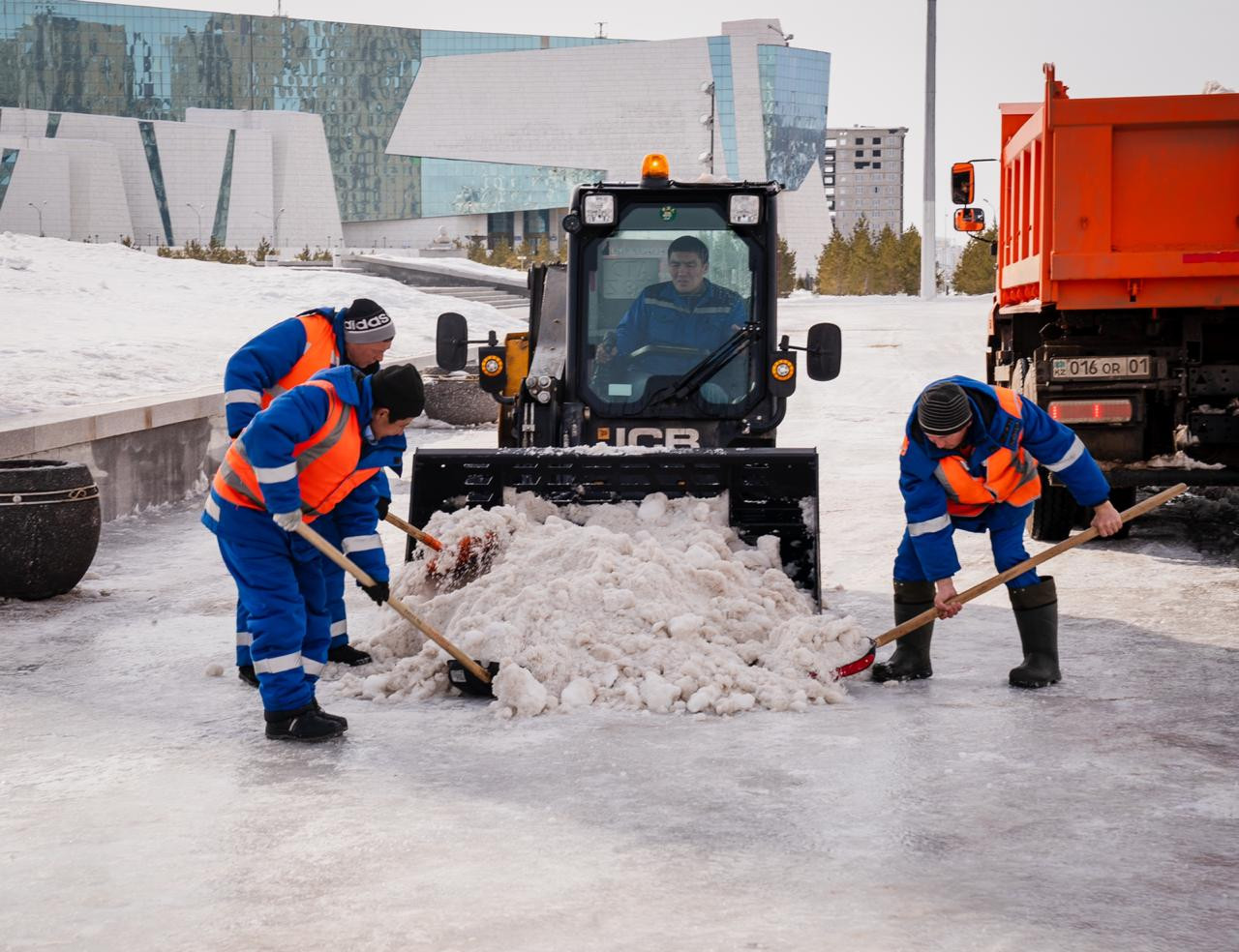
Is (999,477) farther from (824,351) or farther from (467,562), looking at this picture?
(467,562)

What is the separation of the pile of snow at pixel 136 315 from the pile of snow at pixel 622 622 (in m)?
7.63

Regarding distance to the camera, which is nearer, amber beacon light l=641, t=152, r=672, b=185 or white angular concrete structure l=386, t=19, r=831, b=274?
amber beacon light l=641, t=152, r=672, b=185

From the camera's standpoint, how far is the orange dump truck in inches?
321

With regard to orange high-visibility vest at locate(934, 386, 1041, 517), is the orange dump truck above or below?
above

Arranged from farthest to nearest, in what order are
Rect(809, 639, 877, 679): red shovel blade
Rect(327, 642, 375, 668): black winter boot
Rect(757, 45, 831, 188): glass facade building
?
Rect(757, 45, 831, 188): glass facade building, Rect(327, 642, 375, 668): black winter boot, Rect(809, 639, 877, 679): red shovel blade

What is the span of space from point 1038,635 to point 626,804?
87.8 inches

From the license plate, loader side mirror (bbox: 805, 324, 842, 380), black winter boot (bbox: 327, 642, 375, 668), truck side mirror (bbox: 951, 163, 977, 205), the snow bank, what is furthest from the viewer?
the snow bank

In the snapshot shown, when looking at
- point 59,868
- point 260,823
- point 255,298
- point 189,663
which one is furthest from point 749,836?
point 255,298

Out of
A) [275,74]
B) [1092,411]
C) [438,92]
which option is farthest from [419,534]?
[275,74]

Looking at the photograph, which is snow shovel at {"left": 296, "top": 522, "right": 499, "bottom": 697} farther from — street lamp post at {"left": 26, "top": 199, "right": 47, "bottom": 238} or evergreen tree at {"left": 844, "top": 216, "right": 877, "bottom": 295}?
street lamp post at {"left": 26, "top": 199, "right": 47, "bottom": 238}

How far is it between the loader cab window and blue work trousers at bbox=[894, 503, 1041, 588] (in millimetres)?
1607

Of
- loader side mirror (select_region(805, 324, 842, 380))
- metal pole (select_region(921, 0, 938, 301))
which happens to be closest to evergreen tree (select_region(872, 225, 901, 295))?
metal pole (select_region(921, 0, 938, 301))

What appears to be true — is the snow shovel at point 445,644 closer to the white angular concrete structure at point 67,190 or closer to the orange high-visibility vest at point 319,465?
the orange high-visibility vest at point 319,465

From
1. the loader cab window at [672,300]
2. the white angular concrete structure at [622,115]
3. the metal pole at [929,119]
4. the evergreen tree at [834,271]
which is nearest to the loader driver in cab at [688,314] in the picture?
the loader cab window at [672,300]
